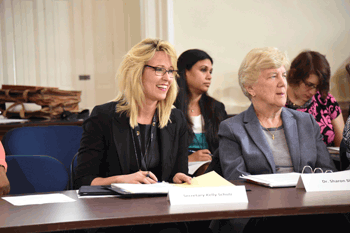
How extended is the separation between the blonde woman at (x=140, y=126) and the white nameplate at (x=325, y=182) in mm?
697

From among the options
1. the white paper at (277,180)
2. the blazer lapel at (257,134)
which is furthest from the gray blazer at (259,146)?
the white paper at (277,180)

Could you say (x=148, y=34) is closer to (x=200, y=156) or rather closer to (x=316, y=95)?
(x=200, y=156)

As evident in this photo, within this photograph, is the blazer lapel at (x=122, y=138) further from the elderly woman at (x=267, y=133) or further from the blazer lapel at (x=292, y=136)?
the blazer lapel at (x=292, y=136)

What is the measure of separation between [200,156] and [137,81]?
33.8 inches

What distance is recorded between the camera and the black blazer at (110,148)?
5.53ft

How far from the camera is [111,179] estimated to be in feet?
4.91

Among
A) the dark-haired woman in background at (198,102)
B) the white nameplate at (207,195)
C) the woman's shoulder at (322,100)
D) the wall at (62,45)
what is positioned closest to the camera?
the white nameplate at (207,195)

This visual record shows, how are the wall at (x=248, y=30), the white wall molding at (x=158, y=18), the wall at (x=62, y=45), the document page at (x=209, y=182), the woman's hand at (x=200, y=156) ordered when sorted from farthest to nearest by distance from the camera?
the wall at (x=62, y=45)
the wall at (x=248, y=30)
the white wall molding at (x=158, y=18)
the woman's hand at (x=200, y=156)
the document page at (x=209, y=182)

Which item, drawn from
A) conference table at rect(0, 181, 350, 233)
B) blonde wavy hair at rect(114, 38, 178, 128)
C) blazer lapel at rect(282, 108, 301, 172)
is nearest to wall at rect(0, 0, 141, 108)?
blonde wavy hair at rect(114, 38, 178, 128)

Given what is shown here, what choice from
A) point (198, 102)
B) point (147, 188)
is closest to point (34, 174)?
point (147, 188)

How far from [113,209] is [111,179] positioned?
0.50m

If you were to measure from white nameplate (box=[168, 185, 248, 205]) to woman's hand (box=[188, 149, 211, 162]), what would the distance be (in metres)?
1.34

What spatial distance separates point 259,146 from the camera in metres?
1.67

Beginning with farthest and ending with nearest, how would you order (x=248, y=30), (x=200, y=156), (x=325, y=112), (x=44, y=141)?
(x=248, y=30), (x=325, y=112), (x=200, y=156), (x=44, y=141)
